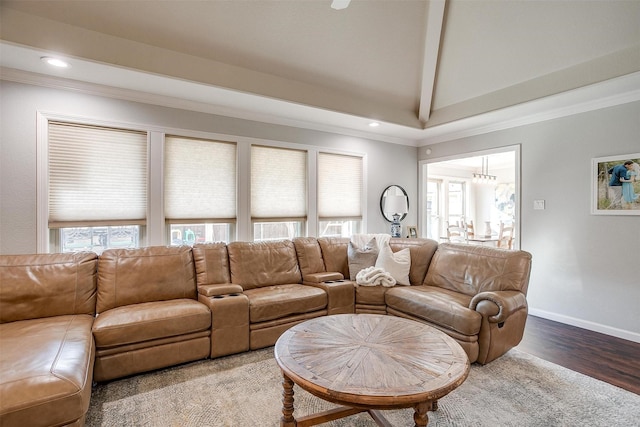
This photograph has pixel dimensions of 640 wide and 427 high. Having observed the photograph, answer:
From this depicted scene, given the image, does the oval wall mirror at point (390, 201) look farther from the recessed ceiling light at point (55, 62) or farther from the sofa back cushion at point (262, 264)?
the recessed ceiling light at point (55, 62)

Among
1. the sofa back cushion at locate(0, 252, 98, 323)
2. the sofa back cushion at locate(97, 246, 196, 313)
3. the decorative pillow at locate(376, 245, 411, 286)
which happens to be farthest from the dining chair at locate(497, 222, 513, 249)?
the sofa back cushion at locate(0, 252, 98, 323)

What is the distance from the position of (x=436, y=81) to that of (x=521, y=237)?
238 cm

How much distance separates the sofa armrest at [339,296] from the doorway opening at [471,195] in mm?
4792

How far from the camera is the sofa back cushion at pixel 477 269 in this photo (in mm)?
2947

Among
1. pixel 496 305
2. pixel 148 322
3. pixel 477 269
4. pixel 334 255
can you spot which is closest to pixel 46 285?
pixel 148 322

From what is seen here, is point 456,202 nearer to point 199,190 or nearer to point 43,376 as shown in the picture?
point 199,190

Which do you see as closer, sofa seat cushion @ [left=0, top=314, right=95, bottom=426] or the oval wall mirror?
sofa seat cushion @ [left=0, top=314, right=95, bottom=426]

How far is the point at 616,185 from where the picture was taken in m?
3.34

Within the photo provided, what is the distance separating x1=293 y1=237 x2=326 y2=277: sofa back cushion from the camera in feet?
12.6

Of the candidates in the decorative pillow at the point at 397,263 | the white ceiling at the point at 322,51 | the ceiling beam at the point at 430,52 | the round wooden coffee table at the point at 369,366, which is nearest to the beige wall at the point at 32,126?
the white ceiling at the point at 322,51

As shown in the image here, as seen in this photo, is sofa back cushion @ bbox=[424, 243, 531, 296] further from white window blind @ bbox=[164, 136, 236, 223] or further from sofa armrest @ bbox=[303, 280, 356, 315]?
white window blind @ bbox=[164, 136, 236, 223]

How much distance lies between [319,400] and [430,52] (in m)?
3.85

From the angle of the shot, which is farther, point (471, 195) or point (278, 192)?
point (471, 195)

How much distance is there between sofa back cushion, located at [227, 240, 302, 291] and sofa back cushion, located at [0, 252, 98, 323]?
4.16 feet
